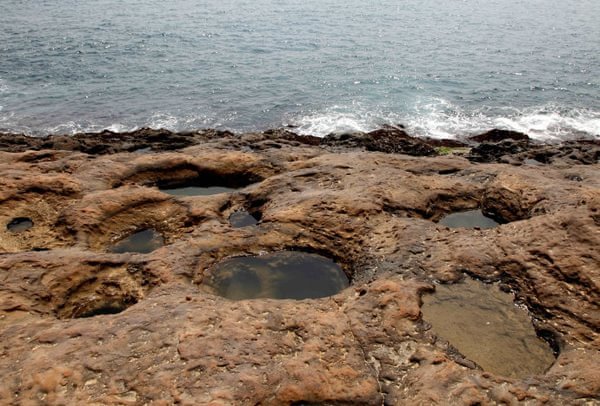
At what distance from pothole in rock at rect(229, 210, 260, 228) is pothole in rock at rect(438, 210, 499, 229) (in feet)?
14.6

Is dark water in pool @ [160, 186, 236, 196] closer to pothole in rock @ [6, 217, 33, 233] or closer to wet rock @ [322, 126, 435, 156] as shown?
pothole in rock @ [6, 217, 33, 233]

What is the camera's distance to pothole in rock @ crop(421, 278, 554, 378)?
705 centimetres

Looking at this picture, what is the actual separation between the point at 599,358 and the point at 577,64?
113 feet

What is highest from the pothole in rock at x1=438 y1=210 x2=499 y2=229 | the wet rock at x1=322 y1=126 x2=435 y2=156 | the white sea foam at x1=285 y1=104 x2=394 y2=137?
the pothole in rock at x1=438 y1=210 x2=499 y2=229

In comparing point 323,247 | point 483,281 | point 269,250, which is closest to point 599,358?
point 483,281

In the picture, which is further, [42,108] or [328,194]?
[42,108]

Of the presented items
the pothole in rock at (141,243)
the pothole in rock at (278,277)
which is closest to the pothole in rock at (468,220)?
the pothole in rock at (278,277)

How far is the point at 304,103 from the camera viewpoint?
27406 mm

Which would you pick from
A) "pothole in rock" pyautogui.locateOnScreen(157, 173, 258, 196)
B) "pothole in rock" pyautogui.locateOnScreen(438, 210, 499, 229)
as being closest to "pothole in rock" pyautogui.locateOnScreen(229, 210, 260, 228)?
"pothole in rock" pyautogui.locateOnScreen(157, 173, 258, 196)

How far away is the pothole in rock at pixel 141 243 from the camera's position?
33.3ft

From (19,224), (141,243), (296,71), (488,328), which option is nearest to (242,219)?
(141,243)

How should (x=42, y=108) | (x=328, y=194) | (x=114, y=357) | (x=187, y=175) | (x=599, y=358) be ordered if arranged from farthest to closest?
(x=42, y=108)
(x=187, y=175)
(x=328, y=194)
(x=599, y=358)
(x=114, y=357)

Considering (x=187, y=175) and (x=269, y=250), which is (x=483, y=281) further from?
(x=187, y=175)

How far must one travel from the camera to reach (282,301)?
7754 mm
